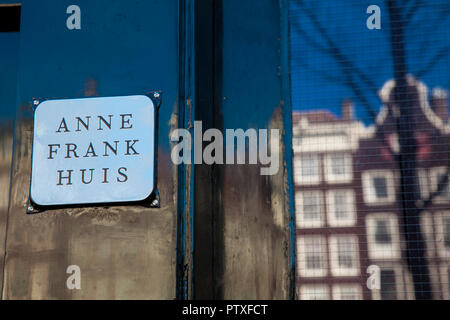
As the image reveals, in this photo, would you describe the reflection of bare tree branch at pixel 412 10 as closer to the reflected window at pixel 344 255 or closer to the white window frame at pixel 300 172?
the white window frame at pixel 300 172

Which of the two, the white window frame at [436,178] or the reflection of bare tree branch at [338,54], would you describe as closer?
the white window frame at [436,178]

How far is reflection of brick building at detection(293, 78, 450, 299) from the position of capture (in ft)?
8.77

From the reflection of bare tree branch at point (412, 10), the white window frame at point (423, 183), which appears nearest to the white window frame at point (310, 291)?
the white window frame at point (423, 183)

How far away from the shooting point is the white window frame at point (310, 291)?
8.80 feet

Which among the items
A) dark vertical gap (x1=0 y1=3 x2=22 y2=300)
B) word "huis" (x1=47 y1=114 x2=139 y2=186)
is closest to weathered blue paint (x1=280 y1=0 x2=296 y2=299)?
word "huis" (x1=47 y1=114 x2=139 y2=186)

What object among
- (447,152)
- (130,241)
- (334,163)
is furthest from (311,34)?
(130,241)

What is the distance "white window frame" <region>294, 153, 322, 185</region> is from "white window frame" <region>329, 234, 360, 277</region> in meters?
0.24

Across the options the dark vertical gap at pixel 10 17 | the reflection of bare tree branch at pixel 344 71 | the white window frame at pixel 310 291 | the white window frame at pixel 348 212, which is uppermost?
the dark vertical gap at pixel 10 17

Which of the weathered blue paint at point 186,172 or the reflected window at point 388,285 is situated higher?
the weathered blue paint at point 186,172

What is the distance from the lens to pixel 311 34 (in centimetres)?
292

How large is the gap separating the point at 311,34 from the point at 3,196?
150 cm

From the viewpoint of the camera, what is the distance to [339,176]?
9.14ft
